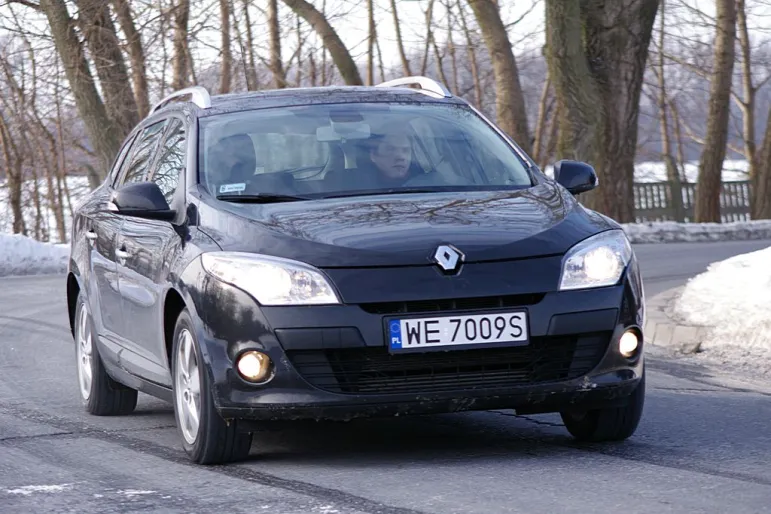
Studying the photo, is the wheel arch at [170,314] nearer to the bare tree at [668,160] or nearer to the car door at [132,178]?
the car door at [132,178]

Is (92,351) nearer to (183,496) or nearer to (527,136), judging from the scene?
(183,496)

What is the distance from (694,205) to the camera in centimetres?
3150

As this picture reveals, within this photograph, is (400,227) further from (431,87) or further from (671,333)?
(671,333)

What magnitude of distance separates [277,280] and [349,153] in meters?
1.31

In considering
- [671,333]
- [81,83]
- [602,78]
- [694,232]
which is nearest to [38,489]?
[671,333]

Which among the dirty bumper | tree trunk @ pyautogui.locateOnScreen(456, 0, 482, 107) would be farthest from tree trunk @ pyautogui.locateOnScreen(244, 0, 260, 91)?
the dirty bumper

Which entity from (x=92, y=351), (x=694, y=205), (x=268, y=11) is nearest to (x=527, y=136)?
(x=694, y=205)

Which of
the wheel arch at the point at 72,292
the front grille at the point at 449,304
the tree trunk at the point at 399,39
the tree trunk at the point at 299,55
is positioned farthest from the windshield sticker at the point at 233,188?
the tree trunk at the point at 399,39

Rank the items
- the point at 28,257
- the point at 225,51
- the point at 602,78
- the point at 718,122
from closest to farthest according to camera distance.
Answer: the point at 28,257
the point at 602,78
the point at 225,51
the point at 718,122

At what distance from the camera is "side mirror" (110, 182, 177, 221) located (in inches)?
250

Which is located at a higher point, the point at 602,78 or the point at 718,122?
the point at 602,78

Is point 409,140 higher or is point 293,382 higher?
point 409,140

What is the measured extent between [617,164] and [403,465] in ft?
57.6

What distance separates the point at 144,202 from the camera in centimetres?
636
